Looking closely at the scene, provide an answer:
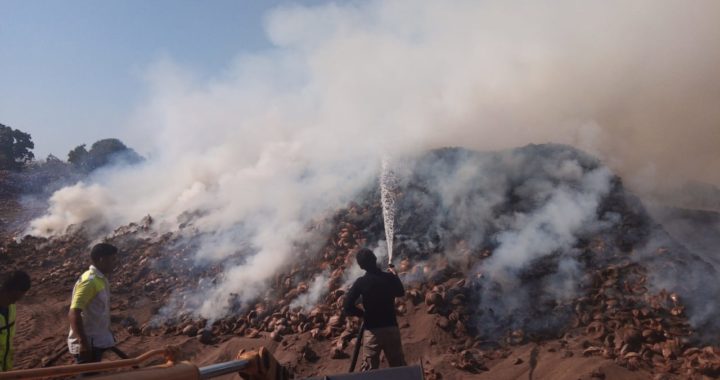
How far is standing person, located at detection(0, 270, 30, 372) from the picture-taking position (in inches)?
141

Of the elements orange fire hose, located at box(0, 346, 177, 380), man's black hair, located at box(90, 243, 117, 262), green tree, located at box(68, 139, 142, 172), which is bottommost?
orange fire hose, located at box(0, 346, 177, 380)

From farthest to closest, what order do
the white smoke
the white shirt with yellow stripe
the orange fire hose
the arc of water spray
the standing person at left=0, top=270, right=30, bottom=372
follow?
1. the arc of water spray
2. the white smoke
3. the white shirt with yellow stripe
4. the standing person at left=0, top=270, right=30, bottom=372
5. the orange fire hose

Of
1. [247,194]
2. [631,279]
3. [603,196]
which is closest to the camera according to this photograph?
[631,279]

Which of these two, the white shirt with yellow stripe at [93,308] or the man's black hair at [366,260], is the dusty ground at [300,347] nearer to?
the white shirt with yellow stripe at [93,308]

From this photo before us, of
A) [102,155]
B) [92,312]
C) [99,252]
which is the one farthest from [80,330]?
[102,155]

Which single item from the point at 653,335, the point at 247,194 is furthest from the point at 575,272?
the point at 247,194

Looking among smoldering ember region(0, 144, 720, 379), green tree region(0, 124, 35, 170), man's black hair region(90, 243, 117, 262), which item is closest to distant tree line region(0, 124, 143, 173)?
green tree region(0, 124, 35, 170)

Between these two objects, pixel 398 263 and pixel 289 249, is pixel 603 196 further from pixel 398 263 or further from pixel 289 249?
pixel 289 249

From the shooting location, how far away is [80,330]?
387 cm

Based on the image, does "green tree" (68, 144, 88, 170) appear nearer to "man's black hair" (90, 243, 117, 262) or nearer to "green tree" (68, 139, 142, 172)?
"green tree" (68, 139, 142, 172)

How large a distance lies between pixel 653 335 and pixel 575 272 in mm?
1465

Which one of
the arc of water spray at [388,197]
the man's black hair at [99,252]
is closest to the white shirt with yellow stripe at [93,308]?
the man's black hair at [99,252]

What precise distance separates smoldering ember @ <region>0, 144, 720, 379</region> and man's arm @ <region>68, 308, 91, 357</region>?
0.85m

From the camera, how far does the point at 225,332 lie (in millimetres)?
7887
